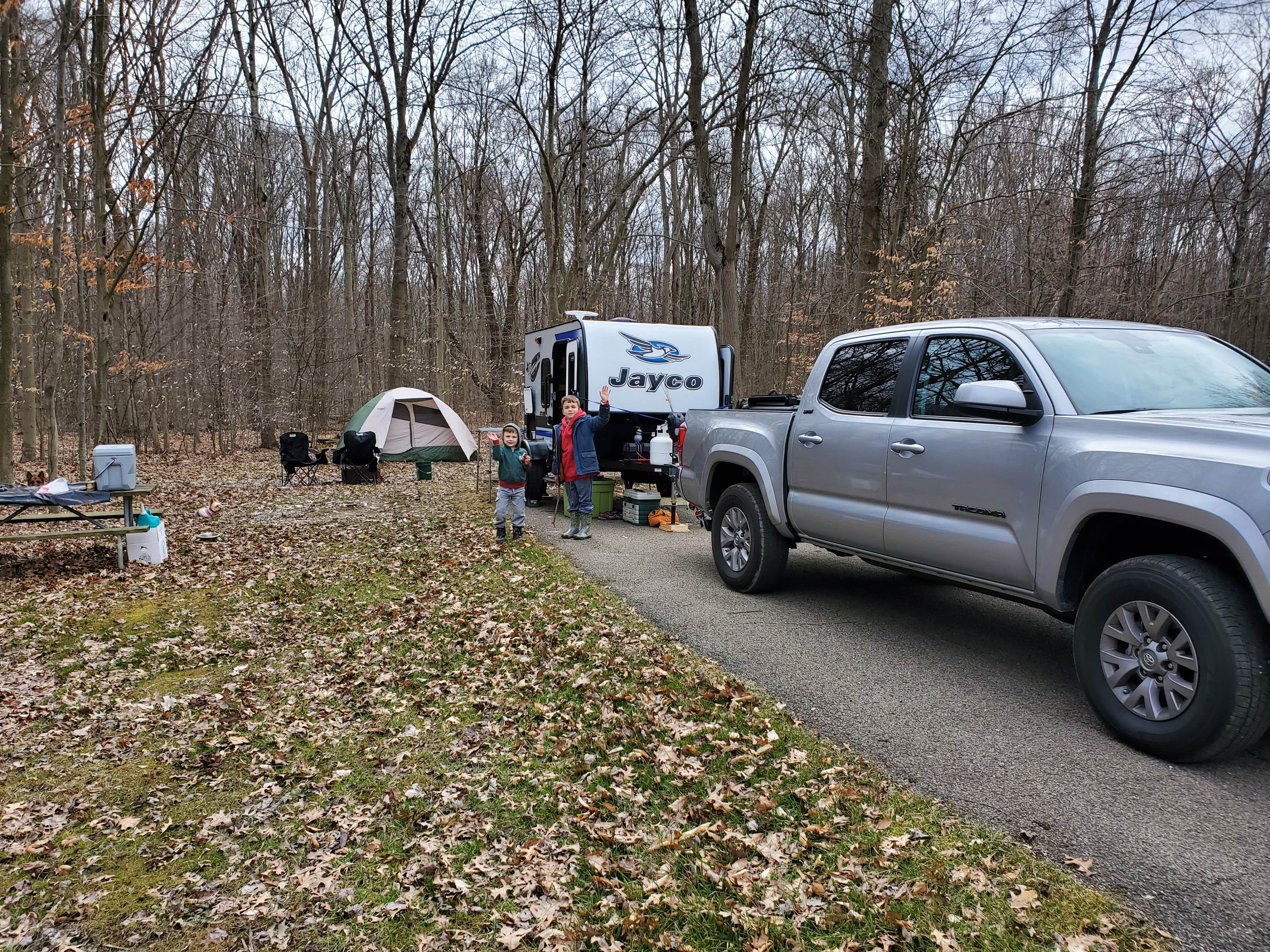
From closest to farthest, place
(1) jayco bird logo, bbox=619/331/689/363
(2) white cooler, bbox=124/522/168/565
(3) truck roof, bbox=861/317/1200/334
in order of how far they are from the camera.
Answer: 1. (3) truck roof, bbox=861/317/1200/334
2. (2) white cooler, bbox=124/522/168/565
3. (1) jayco bird logo, bbox=619/331/689/363

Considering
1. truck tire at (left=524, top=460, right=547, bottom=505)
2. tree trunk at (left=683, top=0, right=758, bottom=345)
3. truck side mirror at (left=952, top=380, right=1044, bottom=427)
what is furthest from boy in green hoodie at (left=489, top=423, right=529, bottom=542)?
tree trunk at (left=683, top=0, right=758, bottom=345)

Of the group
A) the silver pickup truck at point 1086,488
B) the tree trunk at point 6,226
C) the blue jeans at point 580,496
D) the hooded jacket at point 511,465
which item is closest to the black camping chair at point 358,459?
the tree trunk at point 6,226

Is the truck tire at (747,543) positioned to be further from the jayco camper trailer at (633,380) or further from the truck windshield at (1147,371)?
the jayco camper trailer at (633,380)

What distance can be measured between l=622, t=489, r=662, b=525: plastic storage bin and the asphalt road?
3119mm

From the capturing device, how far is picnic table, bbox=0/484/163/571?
25.7 ft

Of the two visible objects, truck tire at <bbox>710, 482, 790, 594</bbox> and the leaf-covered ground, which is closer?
the leaf-covered ground

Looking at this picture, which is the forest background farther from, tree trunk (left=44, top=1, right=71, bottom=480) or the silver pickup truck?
the silver pickup truck

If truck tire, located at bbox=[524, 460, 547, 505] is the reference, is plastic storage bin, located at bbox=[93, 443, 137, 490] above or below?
above

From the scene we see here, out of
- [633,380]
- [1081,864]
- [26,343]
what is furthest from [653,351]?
[26,343]

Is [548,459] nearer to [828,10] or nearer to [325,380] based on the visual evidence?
[828,10]

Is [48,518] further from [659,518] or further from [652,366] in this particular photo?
[652,366]

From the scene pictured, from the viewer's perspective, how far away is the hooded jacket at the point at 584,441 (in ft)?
33.1

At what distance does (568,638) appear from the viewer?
6.05 metres

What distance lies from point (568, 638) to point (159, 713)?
2.71m
